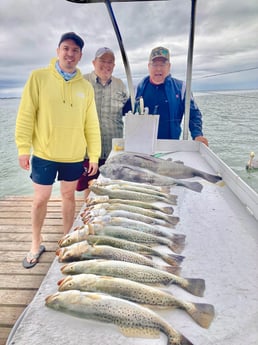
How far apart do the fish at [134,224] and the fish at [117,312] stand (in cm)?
40

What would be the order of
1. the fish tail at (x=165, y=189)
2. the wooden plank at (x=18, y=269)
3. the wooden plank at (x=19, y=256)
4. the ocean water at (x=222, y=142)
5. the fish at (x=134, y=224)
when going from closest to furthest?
the fish at (x=134, y=224) → the fish tail at (x=165, y=189) → the wooden plank at (x=18, y=269) → the wooden plank at (x=19, y=256) → the ocean water at (x=222, y=142)

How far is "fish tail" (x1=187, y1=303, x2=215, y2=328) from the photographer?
2.43ft

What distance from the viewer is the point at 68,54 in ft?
6.32

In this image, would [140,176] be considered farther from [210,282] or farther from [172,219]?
[210,282]

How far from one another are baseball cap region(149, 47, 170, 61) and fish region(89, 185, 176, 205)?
77.4 inches

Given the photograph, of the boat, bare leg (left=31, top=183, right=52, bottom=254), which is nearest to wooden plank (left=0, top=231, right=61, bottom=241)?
bare leg (left=31, top=183, right=52, bottom=254)

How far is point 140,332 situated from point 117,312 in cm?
8

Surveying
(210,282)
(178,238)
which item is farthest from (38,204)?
(210,282)

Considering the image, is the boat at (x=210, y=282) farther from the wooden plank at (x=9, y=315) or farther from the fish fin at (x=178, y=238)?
the wooden plank at (x=9, y=315)

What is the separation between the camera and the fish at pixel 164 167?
1.85 meters

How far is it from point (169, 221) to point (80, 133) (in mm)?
1057

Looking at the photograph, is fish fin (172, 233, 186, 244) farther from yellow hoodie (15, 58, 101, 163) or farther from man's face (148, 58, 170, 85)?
man's face (148, 58, 170, 85)

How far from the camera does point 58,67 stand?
6.40ft

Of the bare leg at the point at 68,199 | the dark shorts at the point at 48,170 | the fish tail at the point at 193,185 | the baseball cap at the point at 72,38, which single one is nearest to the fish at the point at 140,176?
the fish tail at the point at 193,185
